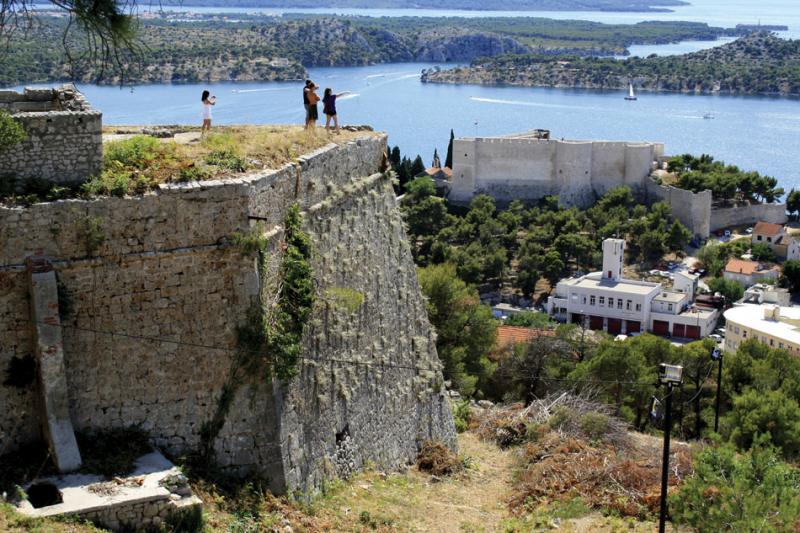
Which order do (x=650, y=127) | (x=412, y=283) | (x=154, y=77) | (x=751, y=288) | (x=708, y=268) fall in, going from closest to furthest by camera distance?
(x=412, y=283), (x=751, y=288), (x=708, y=268), (x=154, y=77), (x=650, y=127)

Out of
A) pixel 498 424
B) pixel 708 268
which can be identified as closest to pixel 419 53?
pixel 708 268

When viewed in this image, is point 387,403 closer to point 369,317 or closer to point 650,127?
point 369,317

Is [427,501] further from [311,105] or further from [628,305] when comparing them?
[628,305]

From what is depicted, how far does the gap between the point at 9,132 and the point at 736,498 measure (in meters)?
5.17

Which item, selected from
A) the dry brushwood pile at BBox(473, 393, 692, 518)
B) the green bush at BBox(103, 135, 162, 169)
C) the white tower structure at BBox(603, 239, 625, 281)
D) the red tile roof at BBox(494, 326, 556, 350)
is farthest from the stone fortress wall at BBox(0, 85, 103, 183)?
the white tower structure at BBox(603, 239, 625, 281)

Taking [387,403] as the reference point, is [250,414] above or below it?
above

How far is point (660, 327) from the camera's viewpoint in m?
37.1

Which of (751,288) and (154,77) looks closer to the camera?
(751,288)

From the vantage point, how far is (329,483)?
7848 mm

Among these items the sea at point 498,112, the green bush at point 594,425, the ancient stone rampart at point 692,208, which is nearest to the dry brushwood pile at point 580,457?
the green bush at point 594,425

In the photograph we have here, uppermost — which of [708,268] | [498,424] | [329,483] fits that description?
[329,483]

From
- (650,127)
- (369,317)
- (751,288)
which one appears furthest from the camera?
(650,127)

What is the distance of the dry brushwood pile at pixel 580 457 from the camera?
841 centimetres

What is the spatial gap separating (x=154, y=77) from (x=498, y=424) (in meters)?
63.8
